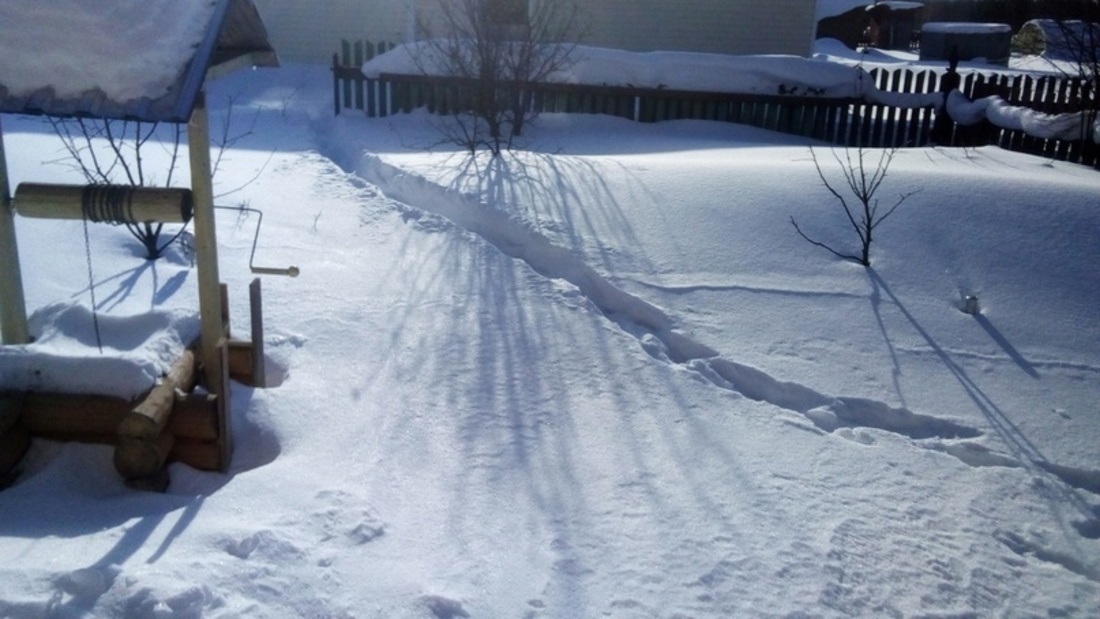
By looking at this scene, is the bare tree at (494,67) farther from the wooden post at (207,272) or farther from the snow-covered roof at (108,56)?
the snow-covered roof at (108,56)

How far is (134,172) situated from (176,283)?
2.69 meters

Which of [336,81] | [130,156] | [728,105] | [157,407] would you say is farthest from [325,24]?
[157,407]

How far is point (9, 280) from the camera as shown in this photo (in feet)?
12.5

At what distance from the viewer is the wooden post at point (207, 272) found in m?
3.62

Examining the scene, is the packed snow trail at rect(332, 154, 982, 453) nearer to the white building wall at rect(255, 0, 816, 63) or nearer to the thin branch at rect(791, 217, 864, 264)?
the thin branch at rect(791, 217, 864, 264)

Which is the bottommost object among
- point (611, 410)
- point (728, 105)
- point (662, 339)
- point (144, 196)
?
point (611, 410)

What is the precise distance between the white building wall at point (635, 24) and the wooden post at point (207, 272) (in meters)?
15.8

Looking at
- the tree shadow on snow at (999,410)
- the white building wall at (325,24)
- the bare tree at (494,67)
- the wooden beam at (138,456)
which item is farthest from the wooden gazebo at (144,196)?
the white building wall at (325,24)

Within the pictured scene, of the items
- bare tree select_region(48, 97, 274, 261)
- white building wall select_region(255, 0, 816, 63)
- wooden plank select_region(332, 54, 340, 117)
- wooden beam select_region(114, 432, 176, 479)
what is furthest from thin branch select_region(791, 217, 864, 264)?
white building wall select_region(255, 0, 816, 63)

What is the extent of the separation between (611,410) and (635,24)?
15981mm

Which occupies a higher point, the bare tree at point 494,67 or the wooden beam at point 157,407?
the bare tree at point 494,67

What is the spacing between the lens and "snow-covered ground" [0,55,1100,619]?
309 centimetres

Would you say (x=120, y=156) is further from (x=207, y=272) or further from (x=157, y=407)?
(x=157, y=407)

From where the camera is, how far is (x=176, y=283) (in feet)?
18.0
